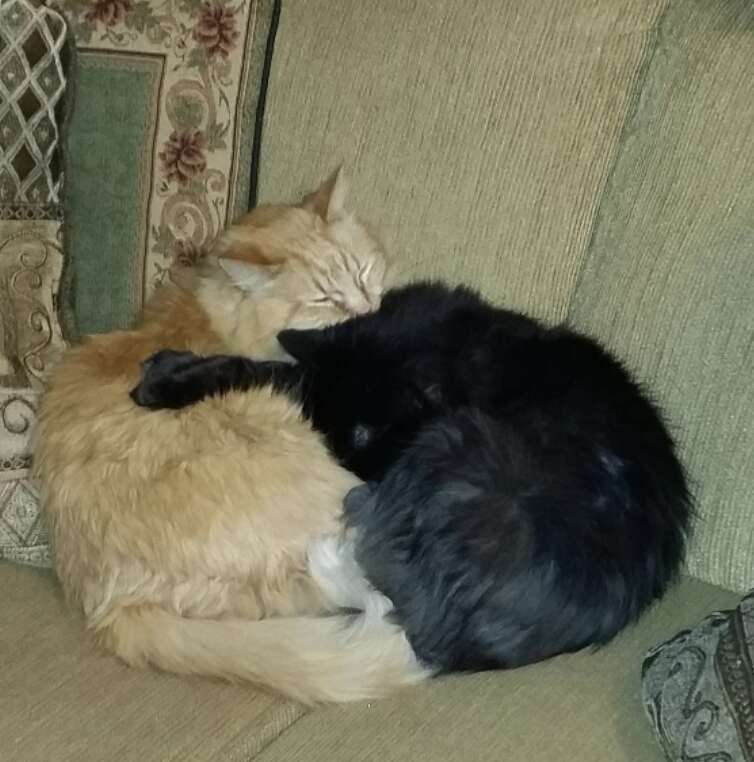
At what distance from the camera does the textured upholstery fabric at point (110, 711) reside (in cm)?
130

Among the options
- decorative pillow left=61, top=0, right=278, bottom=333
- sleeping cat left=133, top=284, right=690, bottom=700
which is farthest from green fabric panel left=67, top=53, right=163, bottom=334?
sleeping cat left=133, top=284, right=690, bottom=700

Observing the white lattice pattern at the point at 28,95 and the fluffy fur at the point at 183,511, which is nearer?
the fluffy fur at the point at 183,511

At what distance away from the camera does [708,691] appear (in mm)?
1200

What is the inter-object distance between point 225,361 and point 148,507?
285 mm

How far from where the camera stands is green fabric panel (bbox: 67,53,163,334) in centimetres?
178

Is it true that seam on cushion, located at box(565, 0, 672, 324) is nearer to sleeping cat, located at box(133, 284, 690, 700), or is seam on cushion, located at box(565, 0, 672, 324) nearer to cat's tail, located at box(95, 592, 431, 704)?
sleeping cat, located at box(133, 284, 690, 700)

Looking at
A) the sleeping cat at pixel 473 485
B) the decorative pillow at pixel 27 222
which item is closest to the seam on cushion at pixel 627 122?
the sleeping cat at pixel 473 485

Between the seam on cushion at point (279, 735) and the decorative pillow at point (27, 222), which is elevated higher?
the decorative pillow at point (27, 222)

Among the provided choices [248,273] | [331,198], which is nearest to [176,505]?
[248,273]

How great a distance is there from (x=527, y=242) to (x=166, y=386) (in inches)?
22.6

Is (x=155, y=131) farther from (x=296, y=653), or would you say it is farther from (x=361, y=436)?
(x=296, y=653)

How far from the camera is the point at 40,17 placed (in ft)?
5.59

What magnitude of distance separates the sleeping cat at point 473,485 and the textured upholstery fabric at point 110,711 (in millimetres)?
81

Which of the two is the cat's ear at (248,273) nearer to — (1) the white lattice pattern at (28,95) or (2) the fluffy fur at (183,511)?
(2) the fluffy fur at (183,511)
